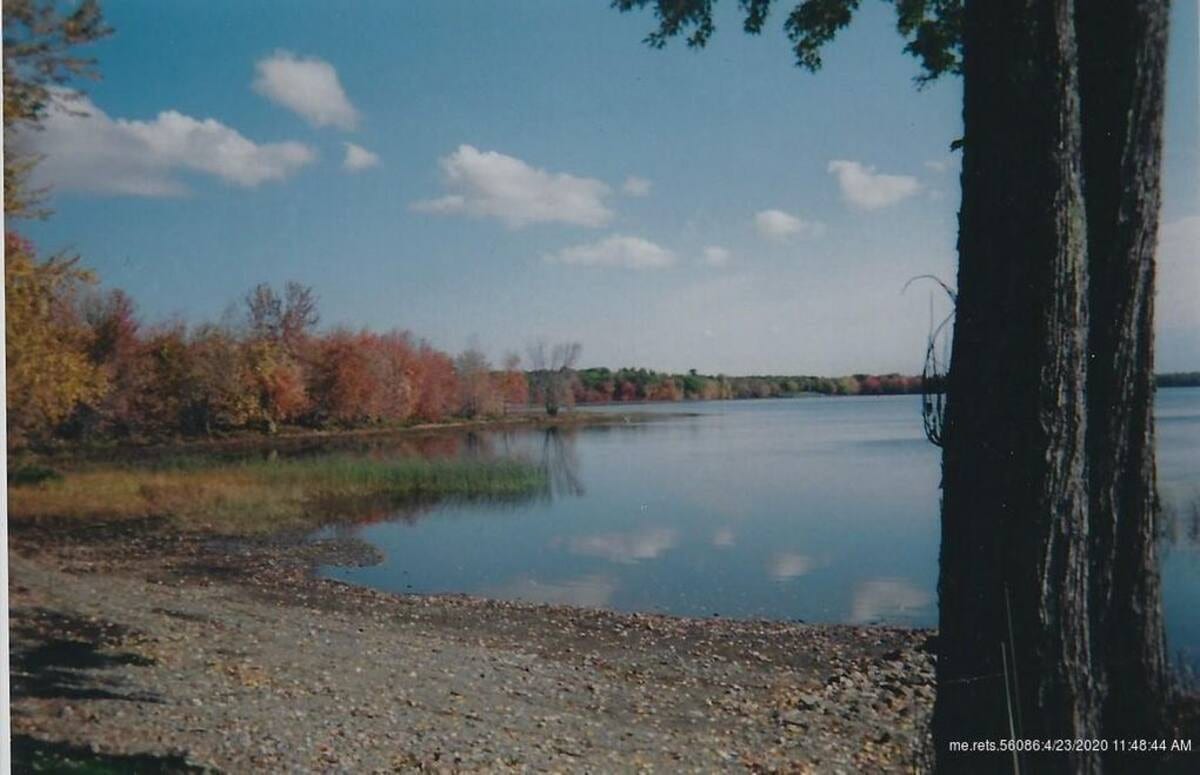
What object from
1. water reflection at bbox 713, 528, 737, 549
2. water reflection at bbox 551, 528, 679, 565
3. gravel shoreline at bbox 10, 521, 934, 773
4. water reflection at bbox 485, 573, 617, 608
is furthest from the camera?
water reflection at bbox 713, 528, 737, 549

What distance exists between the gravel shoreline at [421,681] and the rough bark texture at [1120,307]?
40.6 inches

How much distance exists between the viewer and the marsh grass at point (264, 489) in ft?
30.7

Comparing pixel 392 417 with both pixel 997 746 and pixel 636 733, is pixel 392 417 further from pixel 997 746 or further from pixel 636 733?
pixel 997 746

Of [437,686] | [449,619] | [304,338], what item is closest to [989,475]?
[437,686]

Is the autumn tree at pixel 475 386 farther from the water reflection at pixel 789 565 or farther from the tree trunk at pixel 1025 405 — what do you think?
the tree trunk at pixel 1025 405

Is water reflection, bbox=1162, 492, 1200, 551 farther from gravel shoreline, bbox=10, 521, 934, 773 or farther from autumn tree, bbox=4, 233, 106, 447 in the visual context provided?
autumn tree, bbox=4, 233, 106, 447

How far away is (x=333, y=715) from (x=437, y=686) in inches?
36.4

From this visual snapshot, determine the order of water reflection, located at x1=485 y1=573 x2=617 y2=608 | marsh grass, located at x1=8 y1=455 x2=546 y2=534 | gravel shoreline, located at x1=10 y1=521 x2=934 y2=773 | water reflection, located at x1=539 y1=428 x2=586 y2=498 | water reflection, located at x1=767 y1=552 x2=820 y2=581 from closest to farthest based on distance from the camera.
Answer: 1. gravel shoreline, located at x1=10 y1=521 x2=934 y2=773
2. water reflection, located at x1=485 y1=573 x2=617 y2=608
3. marsh grass, located at x1=8 y1=455 x2=546 y2=534
4. water reflection, located at x1=767 y1=552 x2=820 y2=581
5. water reflection, located at x1=539 y1=428 x2=586 y2=498

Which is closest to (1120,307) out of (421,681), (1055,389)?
(1055,389)

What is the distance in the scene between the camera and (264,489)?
12453 millimetres

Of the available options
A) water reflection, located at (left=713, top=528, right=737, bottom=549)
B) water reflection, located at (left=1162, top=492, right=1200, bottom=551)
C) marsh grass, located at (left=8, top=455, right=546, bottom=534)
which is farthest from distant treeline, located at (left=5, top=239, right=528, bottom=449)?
water reflection, located at (left=1162, top=492, right=1200, bottom=551)

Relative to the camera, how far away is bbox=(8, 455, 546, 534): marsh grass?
9.37 metres

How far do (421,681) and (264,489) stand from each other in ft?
26.8

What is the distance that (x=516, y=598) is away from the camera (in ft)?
29.6
